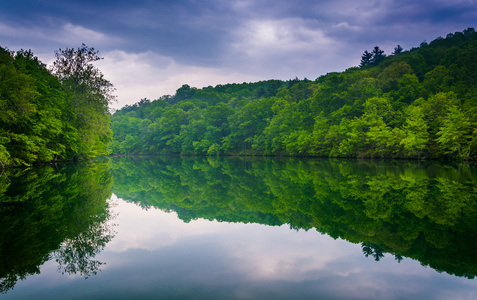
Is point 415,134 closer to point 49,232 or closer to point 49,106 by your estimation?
point 49,106

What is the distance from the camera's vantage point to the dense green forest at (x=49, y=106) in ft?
65.7

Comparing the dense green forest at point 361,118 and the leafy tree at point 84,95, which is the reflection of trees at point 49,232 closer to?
the leafy tree at point 84,95

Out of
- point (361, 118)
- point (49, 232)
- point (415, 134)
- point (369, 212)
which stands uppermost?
point (361, 118)

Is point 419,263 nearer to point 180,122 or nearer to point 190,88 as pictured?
point 180,122

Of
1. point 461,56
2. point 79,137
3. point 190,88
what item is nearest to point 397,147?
point 461,56

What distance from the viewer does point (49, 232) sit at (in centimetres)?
653

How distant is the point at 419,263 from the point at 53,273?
5.36 meters

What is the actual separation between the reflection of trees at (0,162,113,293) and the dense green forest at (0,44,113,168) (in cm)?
850

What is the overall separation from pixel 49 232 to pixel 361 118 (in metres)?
46.7

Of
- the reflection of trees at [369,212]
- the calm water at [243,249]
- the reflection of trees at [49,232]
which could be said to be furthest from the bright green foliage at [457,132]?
the reflection of trees at [49,232]

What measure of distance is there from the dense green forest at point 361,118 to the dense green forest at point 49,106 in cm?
3233

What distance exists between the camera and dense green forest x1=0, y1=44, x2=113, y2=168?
20.0m

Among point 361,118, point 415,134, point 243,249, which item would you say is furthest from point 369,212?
point 361,118

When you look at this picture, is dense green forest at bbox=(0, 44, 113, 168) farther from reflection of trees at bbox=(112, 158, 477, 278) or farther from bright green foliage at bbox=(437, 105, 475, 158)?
bright green foliage at bbox=(437, 105, 475, 158)
